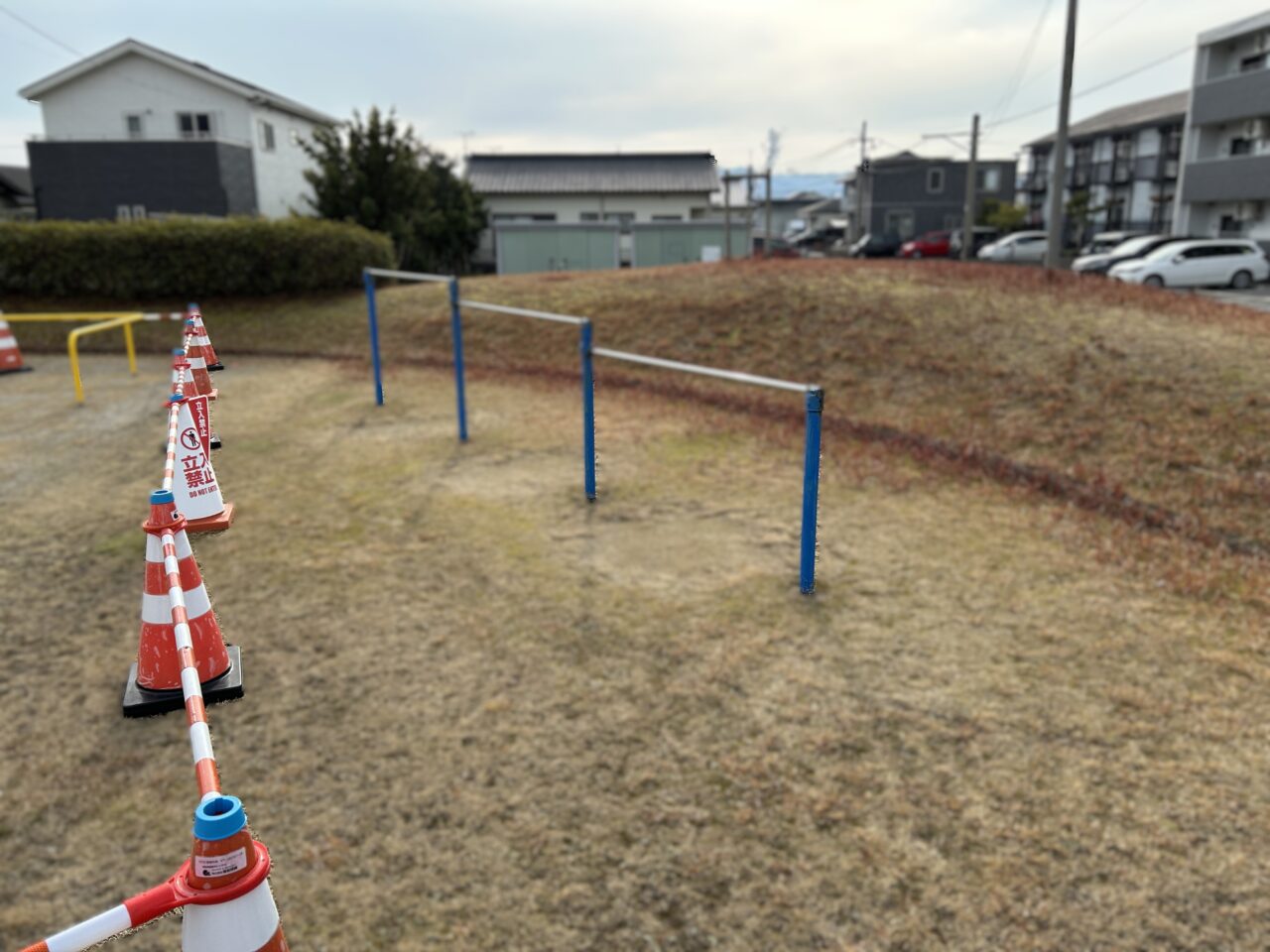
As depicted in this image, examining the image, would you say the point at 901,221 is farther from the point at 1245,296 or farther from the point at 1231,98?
the point at 1245,296

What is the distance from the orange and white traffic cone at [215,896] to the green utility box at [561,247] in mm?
29846

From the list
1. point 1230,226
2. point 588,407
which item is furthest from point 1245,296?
point 588,407

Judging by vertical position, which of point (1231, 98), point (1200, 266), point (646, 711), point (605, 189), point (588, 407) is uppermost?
point (1231, 98)

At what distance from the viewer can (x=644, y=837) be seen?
126 inches

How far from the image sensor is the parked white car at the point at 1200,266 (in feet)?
78.0

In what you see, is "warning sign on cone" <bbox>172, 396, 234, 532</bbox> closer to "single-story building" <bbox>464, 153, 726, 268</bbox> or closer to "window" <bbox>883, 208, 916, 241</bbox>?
"single-story building" <bbox>464, 153, 726, 268</bbox>

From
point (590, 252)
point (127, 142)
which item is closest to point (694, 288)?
point (590, 252)

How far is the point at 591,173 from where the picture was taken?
141 ft

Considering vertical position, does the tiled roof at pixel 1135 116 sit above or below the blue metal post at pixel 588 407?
above

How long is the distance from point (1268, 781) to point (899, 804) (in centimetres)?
153

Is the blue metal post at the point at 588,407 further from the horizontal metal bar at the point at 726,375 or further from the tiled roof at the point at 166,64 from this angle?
the tiled roof at the point at 166,64

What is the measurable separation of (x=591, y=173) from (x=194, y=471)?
43.8 metres

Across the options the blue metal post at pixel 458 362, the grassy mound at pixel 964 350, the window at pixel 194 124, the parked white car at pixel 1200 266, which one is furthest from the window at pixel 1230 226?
the window at pixel 194 124

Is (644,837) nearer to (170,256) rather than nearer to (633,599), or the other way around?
(633,599)
